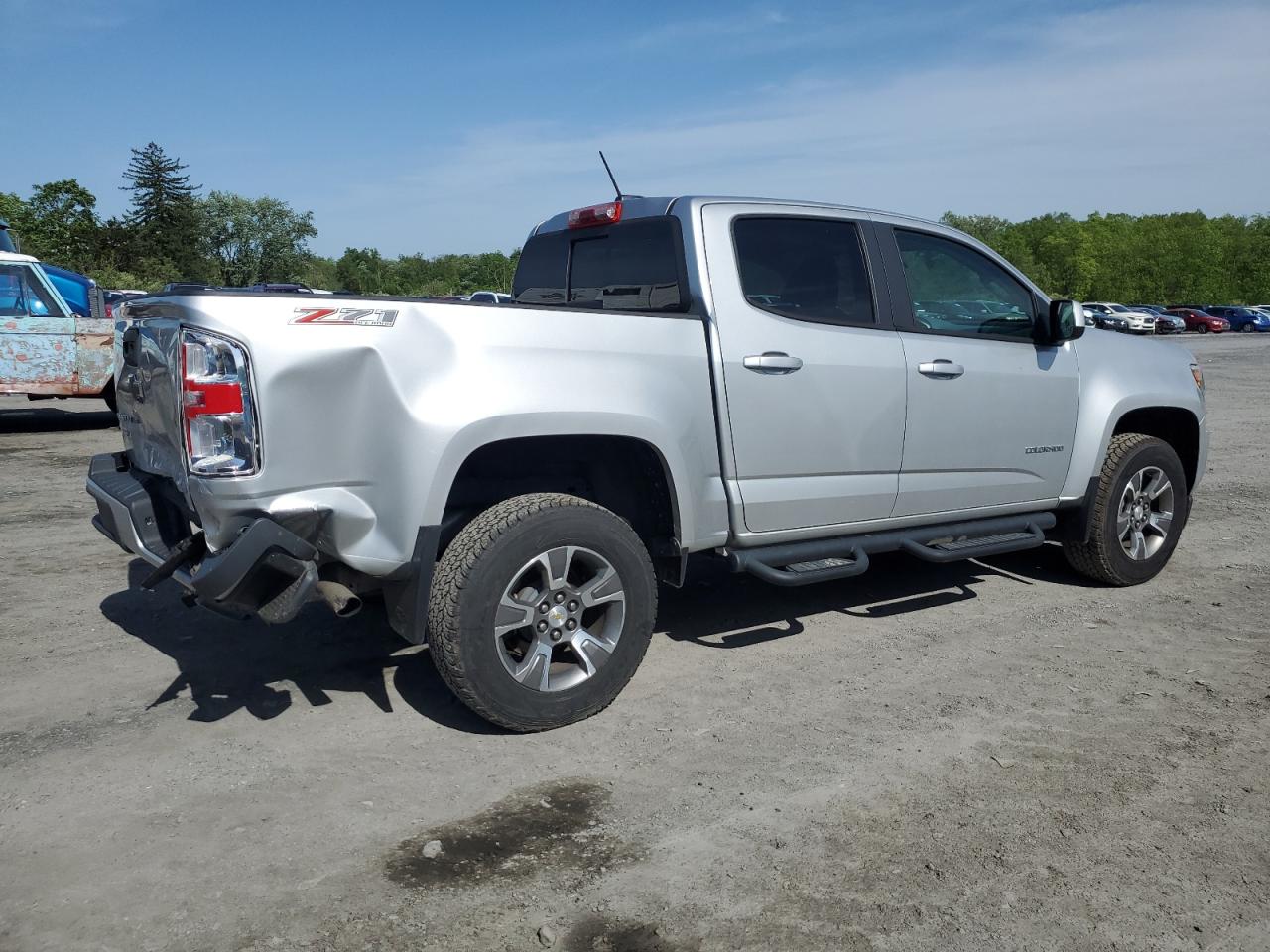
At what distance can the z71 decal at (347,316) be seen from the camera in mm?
3543

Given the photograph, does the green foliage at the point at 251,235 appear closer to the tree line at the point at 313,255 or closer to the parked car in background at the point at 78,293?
the tree line at the point at 313,255

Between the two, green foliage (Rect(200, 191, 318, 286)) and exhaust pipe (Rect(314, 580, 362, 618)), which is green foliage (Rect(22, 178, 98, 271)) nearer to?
green foliage (Rect(200, 191, 318, 286))

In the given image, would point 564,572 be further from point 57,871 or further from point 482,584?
point 57,871

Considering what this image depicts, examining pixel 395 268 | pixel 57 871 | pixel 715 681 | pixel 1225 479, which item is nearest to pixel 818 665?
pixel 715 681

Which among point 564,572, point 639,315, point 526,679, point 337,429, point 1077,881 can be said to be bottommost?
point 1077,881

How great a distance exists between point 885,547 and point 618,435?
161 cm

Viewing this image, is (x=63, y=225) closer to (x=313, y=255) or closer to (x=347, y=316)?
(x=313, y=255)

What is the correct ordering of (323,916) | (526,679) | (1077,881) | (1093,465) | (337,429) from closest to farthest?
(323,916) → (1077,881) → (337,429) → (526,679) → (1093,465)

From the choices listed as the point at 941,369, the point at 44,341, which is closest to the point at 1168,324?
the point at 44,341

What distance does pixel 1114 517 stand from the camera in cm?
599

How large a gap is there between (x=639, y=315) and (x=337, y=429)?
1276 millimetres

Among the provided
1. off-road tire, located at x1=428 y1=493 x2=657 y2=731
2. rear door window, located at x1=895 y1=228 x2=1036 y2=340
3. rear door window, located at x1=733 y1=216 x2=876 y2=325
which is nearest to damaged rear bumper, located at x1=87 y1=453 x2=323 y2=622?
off-road tire, located at x1=428 y1=493 x2=657 y2=731

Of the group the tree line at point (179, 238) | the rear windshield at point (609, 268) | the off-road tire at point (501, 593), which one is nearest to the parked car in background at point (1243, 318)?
the tree line at point (179, 238)

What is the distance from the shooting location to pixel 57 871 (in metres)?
3.10
